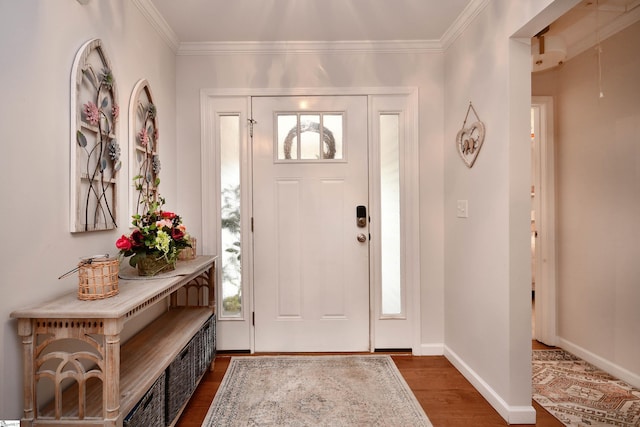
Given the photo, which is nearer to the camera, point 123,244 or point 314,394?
point 123,244

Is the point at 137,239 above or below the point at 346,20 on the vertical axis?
below

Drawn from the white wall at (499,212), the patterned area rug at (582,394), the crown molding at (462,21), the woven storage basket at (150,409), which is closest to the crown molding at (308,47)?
the crown molding at (462,21)

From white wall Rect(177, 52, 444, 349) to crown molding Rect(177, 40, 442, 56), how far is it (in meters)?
0.03

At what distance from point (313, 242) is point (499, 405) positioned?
1628 millimetres

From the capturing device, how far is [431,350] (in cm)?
273

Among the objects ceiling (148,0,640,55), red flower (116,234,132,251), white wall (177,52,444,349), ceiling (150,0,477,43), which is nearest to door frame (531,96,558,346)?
ceiling (148,0,640,55)

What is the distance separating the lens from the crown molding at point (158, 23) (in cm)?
213

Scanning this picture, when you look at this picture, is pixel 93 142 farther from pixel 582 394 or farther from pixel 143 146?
pixel 582 394

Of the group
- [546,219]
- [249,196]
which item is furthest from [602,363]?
[249,196]

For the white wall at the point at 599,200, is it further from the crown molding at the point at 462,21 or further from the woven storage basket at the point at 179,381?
the woven storage basket at the point at 179,381

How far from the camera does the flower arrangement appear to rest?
5.42 ft

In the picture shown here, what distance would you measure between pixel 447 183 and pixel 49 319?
8.37ft

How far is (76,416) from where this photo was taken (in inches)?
47.7

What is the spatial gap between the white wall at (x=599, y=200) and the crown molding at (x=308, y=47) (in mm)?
1138
